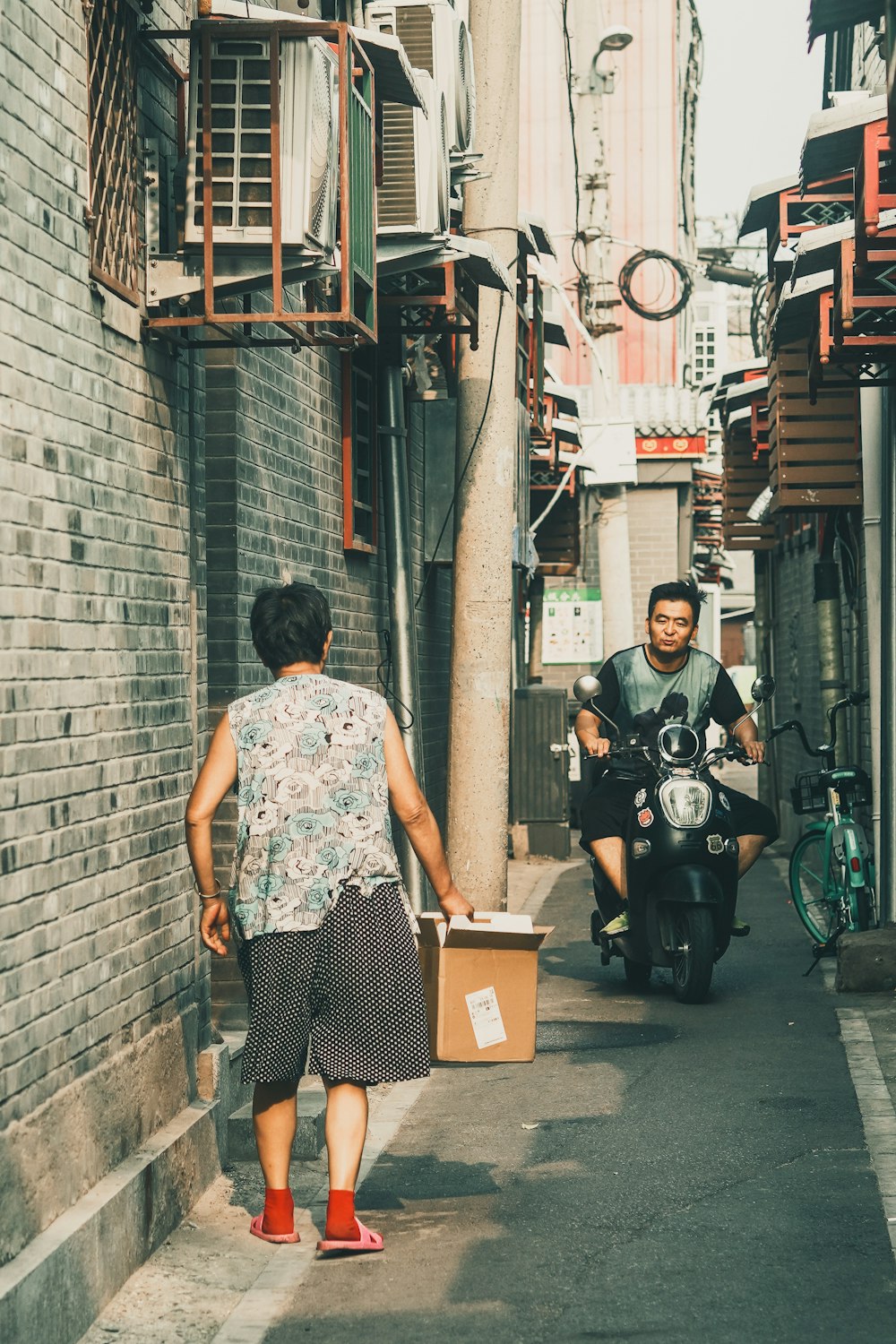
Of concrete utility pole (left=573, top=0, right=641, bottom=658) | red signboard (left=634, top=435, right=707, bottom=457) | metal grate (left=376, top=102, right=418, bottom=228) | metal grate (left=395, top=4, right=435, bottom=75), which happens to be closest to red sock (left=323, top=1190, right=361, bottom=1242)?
metal grate (left=376, top=102, right=418, bottom=228)

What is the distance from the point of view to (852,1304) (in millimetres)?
4645

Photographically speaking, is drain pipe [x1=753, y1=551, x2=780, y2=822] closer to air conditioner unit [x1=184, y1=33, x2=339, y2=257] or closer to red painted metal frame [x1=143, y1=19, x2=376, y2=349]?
red painted metal frame [x1=143, y1=19, x2=376, y2=349]

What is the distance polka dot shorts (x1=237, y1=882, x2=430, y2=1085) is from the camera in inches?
200

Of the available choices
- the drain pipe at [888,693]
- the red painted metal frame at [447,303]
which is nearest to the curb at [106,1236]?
the red painted metal frame at [447,303]

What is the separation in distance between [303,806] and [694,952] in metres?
4.31

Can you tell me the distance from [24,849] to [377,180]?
205 inches

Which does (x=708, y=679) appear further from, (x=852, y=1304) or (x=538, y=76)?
(x=538, y=76)

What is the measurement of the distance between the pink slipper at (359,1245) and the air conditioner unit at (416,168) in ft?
15.9

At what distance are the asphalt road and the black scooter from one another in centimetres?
32

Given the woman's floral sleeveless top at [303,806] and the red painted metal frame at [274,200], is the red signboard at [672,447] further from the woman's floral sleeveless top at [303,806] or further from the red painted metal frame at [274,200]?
the woman's floral sleeveless top at [303,806]

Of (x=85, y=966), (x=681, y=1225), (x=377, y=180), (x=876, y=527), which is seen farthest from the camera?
(x=876, y=527)

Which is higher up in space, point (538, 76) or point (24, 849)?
point (538, 76)

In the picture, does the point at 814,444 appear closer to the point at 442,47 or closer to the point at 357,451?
the point at 357,451

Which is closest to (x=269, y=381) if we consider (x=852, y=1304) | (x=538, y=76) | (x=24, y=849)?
(x=24, y=849)
